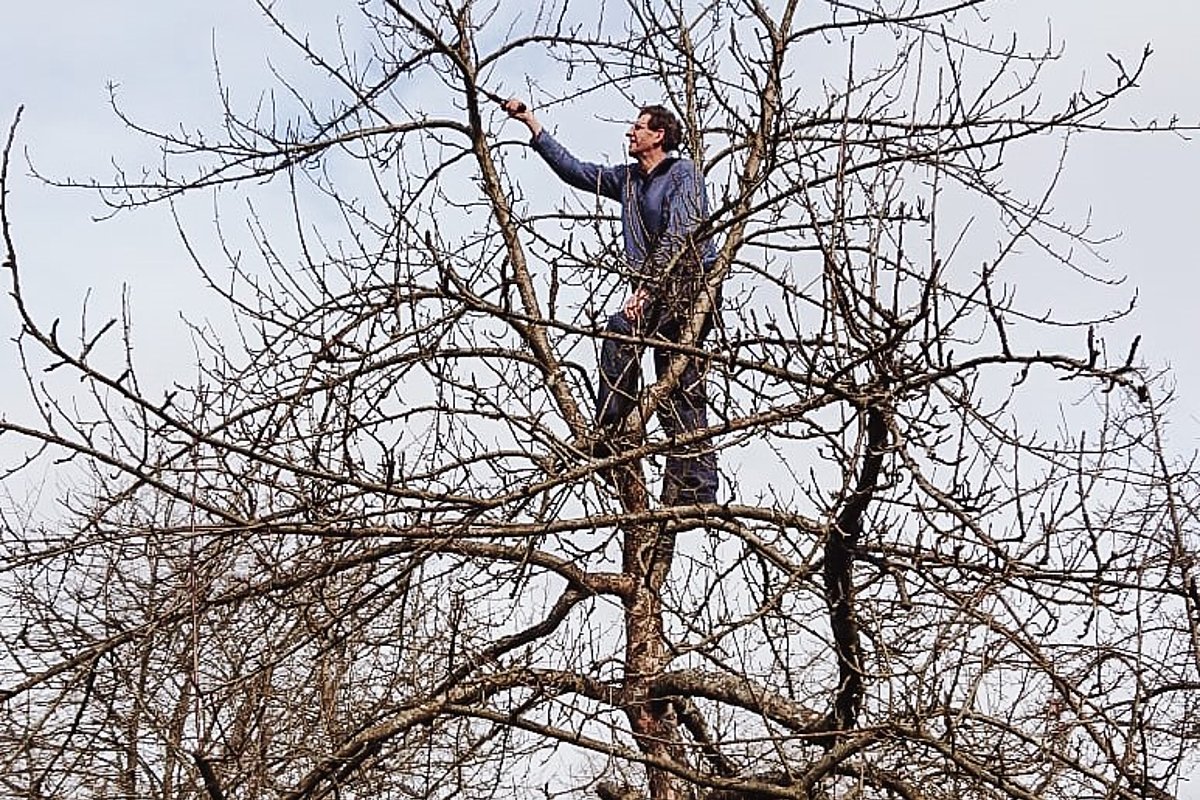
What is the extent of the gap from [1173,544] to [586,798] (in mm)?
2609

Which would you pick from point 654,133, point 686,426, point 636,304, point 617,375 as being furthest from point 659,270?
point 654,133

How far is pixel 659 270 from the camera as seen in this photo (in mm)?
5875

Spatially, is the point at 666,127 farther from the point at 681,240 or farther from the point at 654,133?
the point at 681,240

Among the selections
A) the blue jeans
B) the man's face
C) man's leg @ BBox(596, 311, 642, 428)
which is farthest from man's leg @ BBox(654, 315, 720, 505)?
the man's face

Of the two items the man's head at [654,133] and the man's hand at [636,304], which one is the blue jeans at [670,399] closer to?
the man's hand at [636,304]

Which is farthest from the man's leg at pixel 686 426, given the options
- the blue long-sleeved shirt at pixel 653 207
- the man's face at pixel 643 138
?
the man's face at pixel 643 138

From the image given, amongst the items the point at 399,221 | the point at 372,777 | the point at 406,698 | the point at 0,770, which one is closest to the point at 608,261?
the point at 399,221

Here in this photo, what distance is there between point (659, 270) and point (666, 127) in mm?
1284

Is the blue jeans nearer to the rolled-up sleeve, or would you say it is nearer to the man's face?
the rolled-up sleeve

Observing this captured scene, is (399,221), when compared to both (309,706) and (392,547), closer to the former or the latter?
(392,547)

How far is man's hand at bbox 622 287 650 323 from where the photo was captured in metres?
5.86

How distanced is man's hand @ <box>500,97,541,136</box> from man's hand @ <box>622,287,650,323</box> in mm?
1730

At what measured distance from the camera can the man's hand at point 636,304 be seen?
5.86 metres

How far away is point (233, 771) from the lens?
6.47 m
